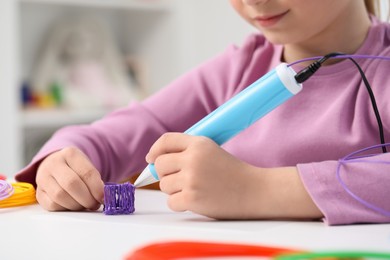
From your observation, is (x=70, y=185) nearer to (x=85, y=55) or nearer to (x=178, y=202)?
(x=178, y=202)

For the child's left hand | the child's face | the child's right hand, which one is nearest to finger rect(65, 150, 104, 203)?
the child's right hand

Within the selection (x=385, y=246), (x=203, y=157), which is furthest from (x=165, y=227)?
(x=385, y=246)

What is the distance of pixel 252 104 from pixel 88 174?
0.63 ft

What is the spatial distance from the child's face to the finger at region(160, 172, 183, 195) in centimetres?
23

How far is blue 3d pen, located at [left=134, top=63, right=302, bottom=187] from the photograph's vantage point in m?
0.57

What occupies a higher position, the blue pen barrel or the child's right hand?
the blue pen barrel

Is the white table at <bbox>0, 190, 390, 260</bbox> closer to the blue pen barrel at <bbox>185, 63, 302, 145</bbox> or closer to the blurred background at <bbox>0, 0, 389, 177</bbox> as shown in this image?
the blue pen barrel at <bbox>185, 63, 302, 145</bbox>

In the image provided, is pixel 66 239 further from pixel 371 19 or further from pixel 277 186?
pixel 371 19

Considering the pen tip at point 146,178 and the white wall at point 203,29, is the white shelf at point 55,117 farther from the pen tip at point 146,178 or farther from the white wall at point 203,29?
the pen tip at point 146,178

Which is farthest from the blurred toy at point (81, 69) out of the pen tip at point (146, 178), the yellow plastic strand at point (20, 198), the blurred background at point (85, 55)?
the pen tip at point (146, 178)

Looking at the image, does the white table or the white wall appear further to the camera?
the white wall

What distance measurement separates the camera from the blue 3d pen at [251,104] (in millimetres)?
574

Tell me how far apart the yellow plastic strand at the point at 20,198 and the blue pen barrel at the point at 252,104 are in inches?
8.3

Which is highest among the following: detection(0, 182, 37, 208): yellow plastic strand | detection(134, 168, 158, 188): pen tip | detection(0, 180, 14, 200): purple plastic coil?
detection(134, 168, 158, 188): pen tip
